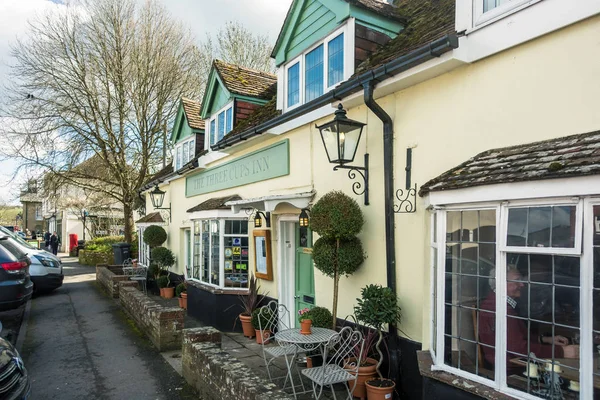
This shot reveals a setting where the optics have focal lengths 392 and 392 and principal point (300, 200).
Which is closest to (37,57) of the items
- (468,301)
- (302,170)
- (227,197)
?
(227,197)

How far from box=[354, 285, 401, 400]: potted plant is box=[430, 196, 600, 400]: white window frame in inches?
27.5

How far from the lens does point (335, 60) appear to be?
6504 millimetres

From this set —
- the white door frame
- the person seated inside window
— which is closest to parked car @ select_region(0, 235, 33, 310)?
the white door frame

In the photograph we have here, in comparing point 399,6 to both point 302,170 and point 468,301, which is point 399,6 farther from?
point 468,301

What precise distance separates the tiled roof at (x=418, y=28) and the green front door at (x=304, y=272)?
3229 millimetres

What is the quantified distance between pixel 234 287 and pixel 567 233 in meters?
7.52

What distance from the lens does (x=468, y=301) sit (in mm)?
3768

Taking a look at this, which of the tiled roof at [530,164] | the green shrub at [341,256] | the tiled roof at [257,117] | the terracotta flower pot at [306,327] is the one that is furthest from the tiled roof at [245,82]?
the tiled roof at [530,164]

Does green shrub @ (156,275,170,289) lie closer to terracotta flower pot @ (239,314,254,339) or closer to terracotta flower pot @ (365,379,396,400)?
terracotta flower pot @ (239,314,254,339)

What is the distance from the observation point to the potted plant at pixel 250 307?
834 centimetres

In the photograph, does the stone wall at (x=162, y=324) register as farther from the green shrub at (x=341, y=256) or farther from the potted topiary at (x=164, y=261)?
the potted topiary at (x=164, y=261)

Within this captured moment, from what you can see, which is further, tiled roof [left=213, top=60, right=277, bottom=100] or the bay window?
tiled roof [left=213, top=60, right=277, bottom=100]

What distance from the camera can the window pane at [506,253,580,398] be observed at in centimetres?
296

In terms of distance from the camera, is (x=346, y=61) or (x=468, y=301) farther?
(x=346, y=61)
